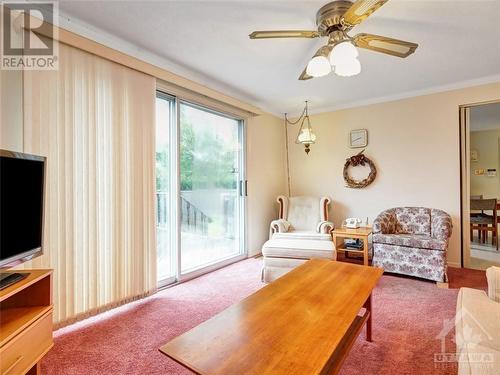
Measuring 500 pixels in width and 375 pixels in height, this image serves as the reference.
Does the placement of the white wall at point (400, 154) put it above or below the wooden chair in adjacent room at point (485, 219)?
above

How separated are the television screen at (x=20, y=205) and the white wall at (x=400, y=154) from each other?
389 cm

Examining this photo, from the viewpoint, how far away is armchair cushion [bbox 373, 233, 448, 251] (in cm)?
294

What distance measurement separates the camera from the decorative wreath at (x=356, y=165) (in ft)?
13.3

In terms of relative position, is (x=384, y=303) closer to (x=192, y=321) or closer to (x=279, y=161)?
(x=192, y=321)

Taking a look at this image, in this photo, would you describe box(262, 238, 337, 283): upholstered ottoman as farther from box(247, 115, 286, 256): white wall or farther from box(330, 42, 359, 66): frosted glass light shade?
box(330, 42, 359, 66): frosted glass light shade

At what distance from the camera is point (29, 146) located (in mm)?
1839

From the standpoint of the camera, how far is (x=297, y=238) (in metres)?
3.29

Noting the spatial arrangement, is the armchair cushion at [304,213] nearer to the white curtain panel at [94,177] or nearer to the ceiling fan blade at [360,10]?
the white curtain panel at [94,177]

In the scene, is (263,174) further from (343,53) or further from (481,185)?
(481,185)

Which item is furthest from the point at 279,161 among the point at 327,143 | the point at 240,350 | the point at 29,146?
the point at 240,350

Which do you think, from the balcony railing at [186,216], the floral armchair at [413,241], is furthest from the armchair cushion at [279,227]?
the floral armchair at [413,241]

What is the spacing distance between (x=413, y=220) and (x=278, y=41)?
9.43ft

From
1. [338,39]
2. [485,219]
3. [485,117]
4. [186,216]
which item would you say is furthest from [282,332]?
[485,117]

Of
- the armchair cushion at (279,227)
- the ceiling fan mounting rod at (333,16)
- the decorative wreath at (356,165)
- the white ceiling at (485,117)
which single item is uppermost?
the white ceiling at (485,117)
